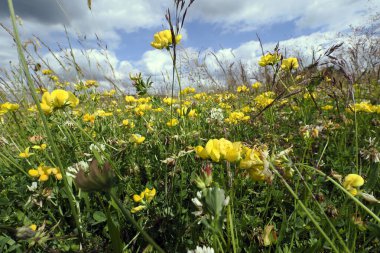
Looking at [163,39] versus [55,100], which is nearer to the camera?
[55,100]

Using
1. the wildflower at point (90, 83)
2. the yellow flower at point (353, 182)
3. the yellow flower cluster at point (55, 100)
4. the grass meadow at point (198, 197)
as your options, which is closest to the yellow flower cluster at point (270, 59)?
the grass meadow at point (198, 197)

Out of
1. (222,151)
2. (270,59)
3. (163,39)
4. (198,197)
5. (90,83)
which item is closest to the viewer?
(198,197)

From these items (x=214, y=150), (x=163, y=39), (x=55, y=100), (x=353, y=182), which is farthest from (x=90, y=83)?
(x=353, y=182)

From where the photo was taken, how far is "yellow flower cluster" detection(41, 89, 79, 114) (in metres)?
1.62

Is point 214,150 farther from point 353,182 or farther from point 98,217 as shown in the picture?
point 98,217

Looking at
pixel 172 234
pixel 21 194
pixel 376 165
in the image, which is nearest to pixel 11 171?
pixel 21 194

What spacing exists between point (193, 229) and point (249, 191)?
0.55 metres

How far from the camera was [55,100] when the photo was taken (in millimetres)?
1629

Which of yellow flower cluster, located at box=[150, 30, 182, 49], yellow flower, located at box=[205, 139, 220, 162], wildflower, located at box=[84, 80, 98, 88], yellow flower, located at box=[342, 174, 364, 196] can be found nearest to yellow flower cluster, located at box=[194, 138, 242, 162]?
yellow flower, located at box=[205, 139, 220, 162]

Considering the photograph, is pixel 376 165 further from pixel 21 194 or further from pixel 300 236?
pixel 21 194

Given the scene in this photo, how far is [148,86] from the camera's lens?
2.29 m

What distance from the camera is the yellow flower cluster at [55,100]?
162 cm

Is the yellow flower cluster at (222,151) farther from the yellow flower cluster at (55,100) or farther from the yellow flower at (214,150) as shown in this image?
the yellow flower cluster at (55,100)

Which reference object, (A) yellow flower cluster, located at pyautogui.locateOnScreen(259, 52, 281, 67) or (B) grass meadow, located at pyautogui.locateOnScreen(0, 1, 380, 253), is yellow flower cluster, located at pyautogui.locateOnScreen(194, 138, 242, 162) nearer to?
(B) grass meadow, located at pyautogui.locateOnScreen(0, 1, 380, 253)
